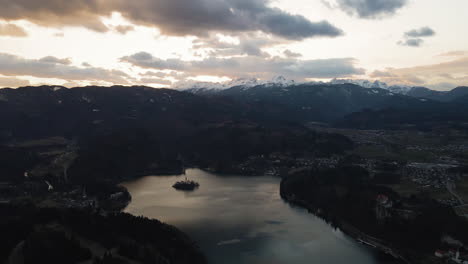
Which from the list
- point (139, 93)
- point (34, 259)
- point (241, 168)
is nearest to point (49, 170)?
point (241, 168)

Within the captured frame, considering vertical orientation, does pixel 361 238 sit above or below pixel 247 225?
below

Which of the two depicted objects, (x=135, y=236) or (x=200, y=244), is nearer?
(x=135, y=236)

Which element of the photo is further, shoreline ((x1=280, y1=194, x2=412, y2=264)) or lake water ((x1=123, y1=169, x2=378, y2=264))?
shoreline ((x1=280, y1=194, x2=412, y2=264))

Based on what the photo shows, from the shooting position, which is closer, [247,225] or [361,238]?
[361,238]

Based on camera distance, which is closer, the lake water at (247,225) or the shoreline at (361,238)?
the lake water at (247,225)

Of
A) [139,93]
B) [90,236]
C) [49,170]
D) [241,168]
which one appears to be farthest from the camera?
[139,93]

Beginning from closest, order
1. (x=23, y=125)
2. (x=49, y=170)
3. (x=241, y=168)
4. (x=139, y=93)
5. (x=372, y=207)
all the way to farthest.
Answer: (x=372, y=207) < (x=49, y=170) < (x=241, y=168) < (x=23, y=125) < (x=139, y=93)

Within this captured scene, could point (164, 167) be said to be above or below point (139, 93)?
below

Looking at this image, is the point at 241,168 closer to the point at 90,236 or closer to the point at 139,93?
the point at 90,236
